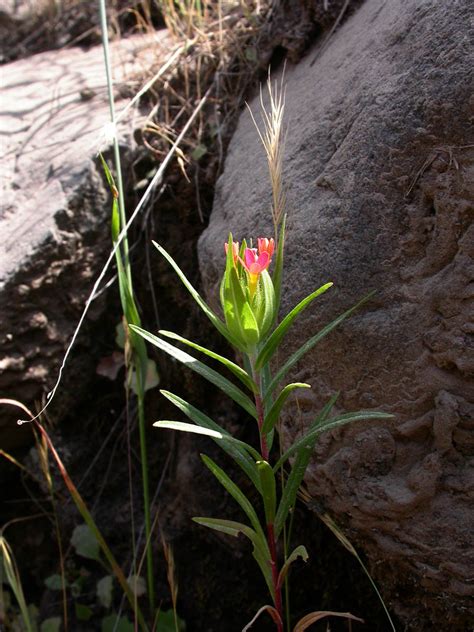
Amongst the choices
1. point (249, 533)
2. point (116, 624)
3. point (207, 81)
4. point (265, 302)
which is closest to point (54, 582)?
point (116, 624)

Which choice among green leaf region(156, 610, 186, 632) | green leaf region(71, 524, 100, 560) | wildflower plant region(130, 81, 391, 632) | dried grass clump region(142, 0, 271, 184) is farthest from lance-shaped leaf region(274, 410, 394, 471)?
dried grass clump region(142, 0, 271, 184)

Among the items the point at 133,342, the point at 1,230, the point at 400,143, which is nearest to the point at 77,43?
the point at 1,230

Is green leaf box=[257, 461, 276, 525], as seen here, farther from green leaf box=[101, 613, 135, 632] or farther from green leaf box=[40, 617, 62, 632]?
green leaf box=[40, 617, 62, 632]

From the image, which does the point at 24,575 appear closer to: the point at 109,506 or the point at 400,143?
the point at 109,506

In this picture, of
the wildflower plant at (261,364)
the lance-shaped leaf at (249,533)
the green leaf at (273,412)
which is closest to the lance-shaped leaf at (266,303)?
the wildflower plant at (261,364)

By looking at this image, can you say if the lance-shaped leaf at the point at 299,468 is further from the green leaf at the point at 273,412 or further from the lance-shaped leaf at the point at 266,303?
the lance-shaped leaf at the point at 266,303

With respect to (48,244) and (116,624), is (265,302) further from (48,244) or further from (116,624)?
(116,624)
